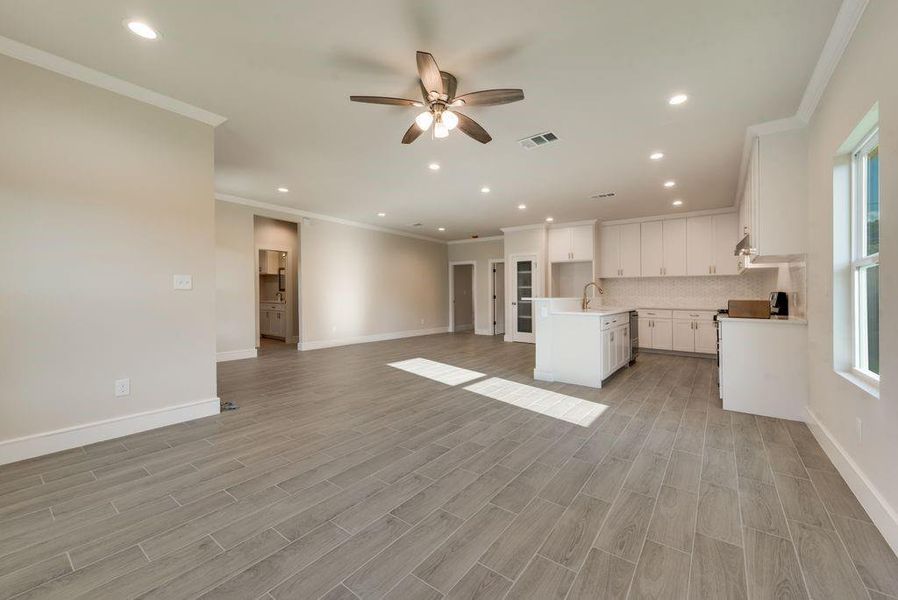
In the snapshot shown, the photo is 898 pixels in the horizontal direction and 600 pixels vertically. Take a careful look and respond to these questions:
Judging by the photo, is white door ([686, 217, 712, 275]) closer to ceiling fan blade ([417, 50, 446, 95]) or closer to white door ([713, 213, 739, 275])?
white door ([713, 213, 739, 275])

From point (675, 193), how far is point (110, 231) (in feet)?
22.6

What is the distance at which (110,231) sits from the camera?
9.21 ft

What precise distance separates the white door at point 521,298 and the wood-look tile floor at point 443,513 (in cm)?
512

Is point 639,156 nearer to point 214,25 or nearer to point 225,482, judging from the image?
point 214,25

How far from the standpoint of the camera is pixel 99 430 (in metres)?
2.73

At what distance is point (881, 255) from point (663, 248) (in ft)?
18.8

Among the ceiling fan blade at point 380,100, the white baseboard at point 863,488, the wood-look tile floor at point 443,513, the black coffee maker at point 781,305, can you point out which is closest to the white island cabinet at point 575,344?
the wood-look tile floor at point 443,513

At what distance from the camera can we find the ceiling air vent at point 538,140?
144 inches

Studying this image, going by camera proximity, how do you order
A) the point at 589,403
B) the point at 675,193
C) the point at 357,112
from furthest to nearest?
the point at 675,193 → the point at 589,403 → the point at 357,112

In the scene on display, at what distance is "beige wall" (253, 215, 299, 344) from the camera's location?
762cm

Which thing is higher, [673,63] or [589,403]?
[673,63]

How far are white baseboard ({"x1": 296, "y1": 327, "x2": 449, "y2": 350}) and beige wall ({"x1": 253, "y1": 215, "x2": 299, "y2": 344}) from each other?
116 cm

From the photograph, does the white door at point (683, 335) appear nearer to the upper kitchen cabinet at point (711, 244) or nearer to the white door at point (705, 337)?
the white door at point (705, 337)

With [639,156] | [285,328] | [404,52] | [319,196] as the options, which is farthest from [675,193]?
[285,328]
